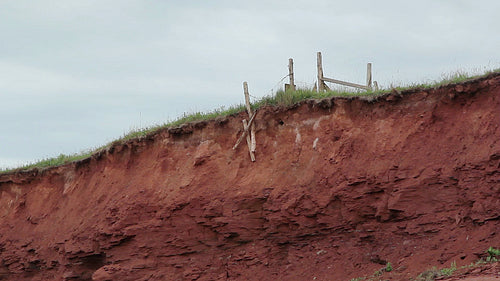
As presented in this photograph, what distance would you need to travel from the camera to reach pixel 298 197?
16.9m

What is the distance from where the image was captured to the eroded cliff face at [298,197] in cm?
1520

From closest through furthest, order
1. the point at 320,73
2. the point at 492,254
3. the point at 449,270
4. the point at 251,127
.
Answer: the point at 449,270 < the point at 492,254 < the point at 251,127 < the point at 320,73

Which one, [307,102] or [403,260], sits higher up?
[307,102]

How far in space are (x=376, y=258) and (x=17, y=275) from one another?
11.3 meters

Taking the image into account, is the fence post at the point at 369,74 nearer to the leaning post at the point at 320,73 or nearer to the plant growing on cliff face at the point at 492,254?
the leaning post at the point at 320,73

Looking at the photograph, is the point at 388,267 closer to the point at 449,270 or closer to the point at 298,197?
the point at 449,270

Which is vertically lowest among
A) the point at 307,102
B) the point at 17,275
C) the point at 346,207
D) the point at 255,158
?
the point at 17,275

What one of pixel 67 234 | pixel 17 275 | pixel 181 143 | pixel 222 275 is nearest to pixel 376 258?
pixel 222 275

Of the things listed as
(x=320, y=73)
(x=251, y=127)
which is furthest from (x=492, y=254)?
(x=320, y=73)

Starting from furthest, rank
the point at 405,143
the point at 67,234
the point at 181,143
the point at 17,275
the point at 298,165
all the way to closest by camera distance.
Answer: the point at 17,275
the point at 67,234
the point at 181,143
the point at 298,165
the point at 405,143

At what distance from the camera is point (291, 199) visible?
55.8 ft

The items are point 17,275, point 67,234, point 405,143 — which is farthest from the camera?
point 17,275

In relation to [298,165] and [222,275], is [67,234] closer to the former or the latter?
[222,275]

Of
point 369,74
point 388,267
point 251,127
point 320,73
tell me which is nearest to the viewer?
point 388,267
